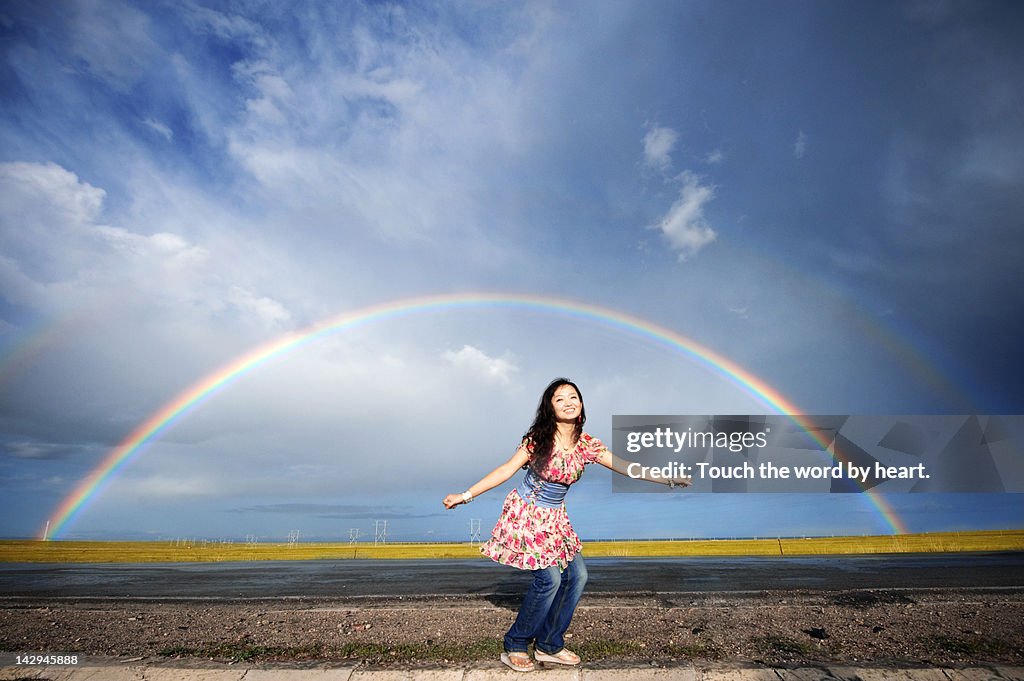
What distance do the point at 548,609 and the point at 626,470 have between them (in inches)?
50.8

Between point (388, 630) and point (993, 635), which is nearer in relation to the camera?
point (993, 635)

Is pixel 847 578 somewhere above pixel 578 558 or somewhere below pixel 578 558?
below

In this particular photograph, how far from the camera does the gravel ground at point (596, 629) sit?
4934 millimetres

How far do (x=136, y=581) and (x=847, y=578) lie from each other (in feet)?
45.7

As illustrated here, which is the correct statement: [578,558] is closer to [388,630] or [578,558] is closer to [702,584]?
[388,630]

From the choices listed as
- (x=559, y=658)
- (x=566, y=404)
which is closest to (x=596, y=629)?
(x=559, y=658)

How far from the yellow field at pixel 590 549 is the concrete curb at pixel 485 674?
17.3m

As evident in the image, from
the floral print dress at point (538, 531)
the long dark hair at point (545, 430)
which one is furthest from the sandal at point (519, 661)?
the long dark hair at point (545, 430)

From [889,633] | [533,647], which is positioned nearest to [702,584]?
[889,633]

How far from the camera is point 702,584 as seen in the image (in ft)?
32.4

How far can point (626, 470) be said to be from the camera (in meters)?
5.16

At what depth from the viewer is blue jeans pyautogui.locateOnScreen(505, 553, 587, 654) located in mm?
4688

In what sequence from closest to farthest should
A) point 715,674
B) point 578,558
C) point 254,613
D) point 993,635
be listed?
point 715,674
point 578,558
point 993,635
point 254,613

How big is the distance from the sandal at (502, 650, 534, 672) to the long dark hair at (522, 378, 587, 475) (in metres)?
1.36
